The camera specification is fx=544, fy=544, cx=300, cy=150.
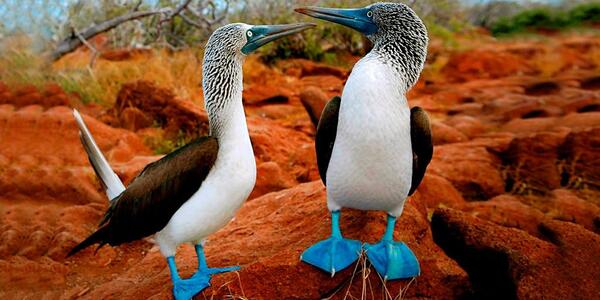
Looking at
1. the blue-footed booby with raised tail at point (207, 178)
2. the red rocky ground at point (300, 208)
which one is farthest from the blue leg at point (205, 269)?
the red rocky ground at point (300, 208)

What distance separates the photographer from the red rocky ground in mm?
2924

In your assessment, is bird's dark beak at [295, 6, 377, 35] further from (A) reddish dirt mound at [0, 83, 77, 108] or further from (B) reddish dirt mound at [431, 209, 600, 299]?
(A) reddish dirt mound at [0, 83, 77, 108]

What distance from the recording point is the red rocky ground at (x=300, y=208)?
292 cm

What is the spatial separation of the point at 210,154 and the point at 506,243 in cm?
177

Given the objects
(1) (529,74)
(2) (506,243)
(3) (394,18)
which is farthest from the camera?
(1) (529,74)

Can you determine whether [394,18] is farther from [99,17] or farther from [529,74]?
[529,74]

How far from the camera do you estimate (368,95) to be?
2711mm

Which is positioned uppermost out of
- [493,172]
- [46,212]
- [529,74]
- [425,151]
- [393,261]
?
[425,151]

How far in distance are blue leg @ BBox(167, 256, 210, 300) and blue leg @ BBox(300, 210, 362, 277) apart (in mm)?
533

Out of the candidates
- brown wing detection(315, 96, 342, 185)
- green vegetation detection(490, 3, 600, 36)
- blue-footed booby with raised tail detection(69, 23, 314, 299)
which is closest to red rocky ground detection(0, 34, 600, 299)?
blue-footed booby with raised tail detection(69, 23, 314, 299)

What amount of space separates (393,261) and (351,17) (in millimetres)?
1364

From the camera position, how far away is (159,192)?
284 cm

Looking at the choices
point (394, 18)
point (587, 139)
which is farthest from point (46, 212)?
point (587, 139)

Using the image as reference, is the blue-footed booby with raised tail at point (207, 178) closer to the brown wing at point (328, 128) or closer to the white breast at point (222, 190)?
the white breast at point (222, 190)
